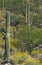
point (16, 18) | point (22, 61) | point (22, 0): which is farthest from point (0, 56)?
point (22, 0)

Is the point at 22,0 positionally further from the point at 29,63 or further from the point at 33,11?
the point at 29,63

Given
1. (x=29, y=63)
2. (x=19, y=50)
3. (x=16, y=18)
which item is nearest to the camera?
(x=29, y=63)

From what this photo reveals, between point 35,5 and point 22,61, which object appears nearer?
point 22,61

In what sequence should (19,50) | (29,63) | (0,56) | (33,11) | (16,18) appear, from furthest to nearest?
(33,11), (16,18), (19,50), (0,56), (29,63)

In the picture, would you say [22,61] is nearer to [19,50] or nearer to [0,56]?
[0,56]

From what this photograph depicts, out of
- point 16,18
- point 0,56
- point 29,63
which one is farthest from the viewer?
point 16,18

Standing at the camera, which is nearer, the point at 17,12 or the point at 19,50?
the point at 19,50

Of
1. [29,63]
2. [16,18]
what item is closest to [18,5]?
[16,18]

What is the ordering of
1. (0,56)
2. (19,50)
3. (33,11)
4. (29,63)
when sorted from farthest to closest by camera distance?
(33,11), (19,50), (0,56), (29,63)
